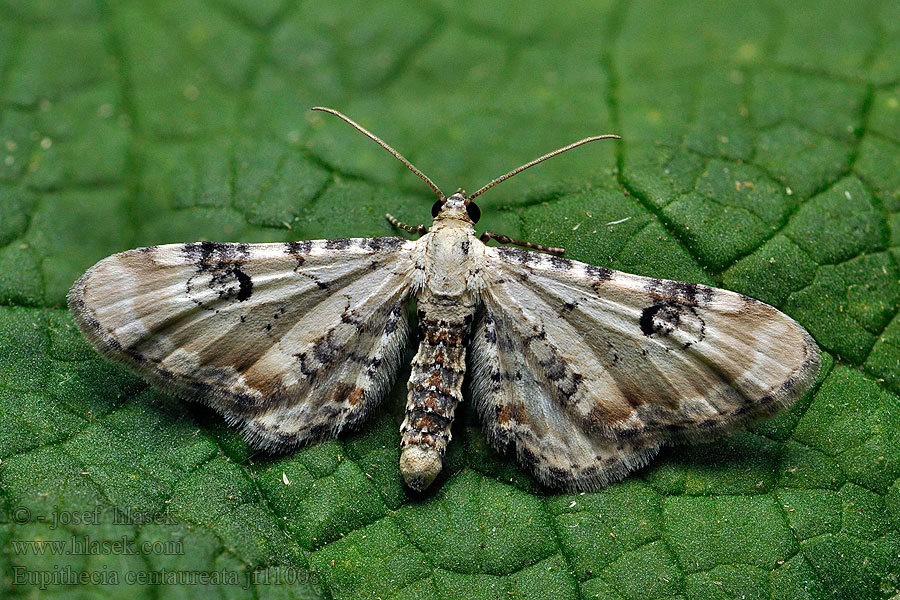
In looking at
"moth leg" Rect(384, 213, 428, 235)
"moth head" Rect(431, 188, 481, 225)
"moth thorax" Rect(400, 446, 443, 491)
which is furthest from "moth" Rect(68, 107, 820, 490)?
Answer: "moth leg" Rect(384, 213, 428, 235)

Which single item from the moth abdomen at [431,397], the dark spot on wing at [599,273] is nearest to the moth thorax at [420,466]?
the moth abdomen at [431,397]

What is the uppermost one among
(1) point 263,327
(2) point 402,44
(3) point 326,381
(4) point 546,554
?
(2) point 402,44

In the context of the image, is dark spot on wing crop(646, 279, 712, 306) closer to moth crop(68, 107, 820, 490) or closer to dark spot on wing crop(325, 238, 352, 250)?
moth crop(68, 107, 820, 490)

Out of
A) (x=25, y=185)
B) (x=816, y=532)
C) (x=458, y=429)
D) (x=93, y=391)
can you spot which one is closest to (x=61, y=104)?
(x=25, y=185)

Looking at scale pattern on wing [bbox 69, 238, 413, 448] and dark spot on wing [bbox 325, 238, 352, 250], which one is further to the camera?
dark spot on wing [bbox 325, 238, 352, 250]

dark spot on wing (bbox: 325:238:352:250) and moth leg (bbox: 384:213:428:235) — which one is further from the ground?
dark spot on wing (bbox: 325:238:352:250)

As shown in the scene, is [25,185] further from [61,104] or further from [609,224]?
[609,224]
